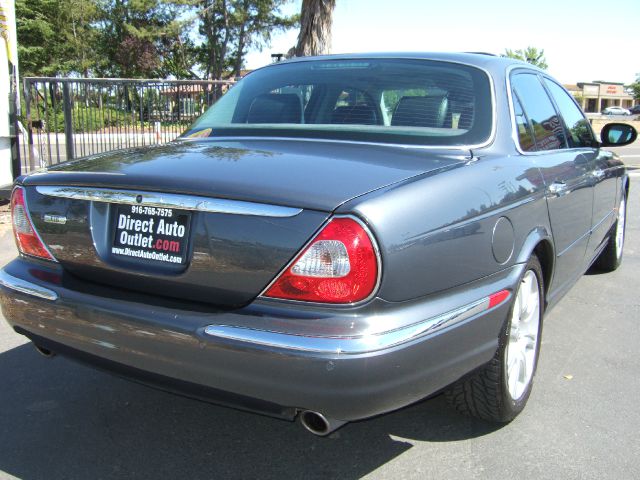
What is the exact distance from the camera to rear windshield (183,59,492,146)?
295cm

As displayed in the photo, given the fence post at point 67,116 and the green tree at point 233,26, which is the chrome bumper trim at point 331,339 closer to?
the fence post at point 67,116

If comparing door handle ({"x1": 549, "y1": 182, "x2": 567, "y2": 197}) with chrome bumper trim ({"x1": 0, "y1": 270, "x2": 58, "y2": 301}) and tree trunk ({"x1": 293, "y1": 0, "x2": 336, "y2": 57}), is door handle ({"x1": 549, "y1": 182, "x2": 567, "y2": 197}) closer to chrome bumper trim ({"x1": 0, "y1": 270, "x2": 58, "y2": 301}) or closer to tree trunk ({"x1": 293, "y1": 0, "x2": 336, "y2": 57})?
chrome bumper trim ({"x1": 0, "y1": 270, "x2": 58, "y2": 301})

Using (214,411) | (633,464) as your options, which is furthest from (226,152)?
(633,464)

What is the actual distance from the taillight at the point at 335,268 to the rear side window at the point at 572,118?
8.50 ft

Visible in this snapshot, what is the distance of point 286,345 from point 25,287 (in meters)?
1.28

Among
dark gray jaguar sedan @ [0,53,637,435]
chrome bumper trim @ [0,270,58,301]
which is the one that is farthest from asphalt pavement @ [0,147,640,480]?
chrome bumper trim @ [0,270,58,301]

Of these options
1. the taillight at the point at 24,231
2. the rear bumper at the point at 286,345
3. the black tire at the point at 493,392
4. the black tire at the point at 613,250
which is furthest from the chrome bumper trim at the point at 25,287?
the black tire at the point at 613,250

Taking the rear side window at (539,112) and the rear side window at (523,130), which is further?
the rear side window at (539,112)

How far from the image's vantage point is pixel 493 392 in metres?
2.71

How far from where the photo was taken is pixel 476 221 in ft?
7.85

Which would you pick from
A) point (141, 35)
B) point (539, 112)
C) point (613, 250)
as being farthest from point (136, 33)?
point (539, 112)

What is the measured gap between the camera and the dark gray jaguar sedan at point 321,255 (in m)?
2.04

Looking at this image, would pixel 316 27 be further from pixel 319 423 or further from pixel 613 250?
pixel 319 423

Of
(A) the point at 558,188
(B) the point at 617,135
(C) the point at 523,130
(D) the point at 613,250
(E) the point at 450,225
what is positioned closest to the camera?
(E) the point at 450,225
